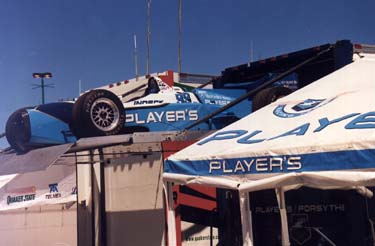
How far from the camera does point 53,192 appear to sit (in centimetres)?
1260

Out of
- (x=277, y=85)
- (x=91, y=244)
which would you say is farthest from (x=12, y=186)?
(x=277, y=85)

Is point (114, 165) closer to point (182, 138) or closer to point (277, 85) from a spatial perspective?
point (182, 138)

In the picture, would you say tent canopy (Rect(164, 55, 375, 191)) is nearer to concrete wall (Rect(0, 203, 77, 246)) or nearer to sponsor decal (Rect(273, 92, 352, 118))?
sponsor decal (Rect(273, 92, 352, 118))

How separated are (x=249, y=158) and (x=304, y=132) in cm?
64

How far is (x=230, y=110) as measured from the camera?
11.3 metres

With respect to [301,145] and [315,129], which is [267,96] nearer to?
[315,129]

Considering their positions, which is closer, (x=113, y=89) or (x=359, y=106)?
(x=359, y=106)

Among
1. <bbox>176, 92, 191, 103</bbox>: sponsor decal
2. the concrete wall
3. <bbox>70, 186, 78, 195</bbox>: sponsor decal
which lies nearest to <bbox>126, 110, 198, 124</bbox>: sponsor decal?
<bbox>176, 92, 191, 103</bbox>: sponsor decal

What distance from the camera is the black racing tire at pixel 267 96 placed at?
34.8 ft

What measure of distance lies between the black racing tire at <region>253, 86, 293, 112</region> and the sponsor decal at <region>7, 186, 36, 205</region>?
5.43m

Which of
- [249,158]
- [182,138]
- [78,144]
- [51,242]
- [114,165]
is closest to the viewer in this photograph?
[249,158]

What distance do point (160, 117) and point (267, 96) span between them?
6.53ft

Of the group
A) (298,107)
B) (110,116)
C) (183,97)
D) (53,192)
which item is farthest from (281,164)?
(53,192)

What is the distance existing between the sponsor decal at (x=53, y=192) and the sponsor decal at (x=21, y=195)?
441mm
